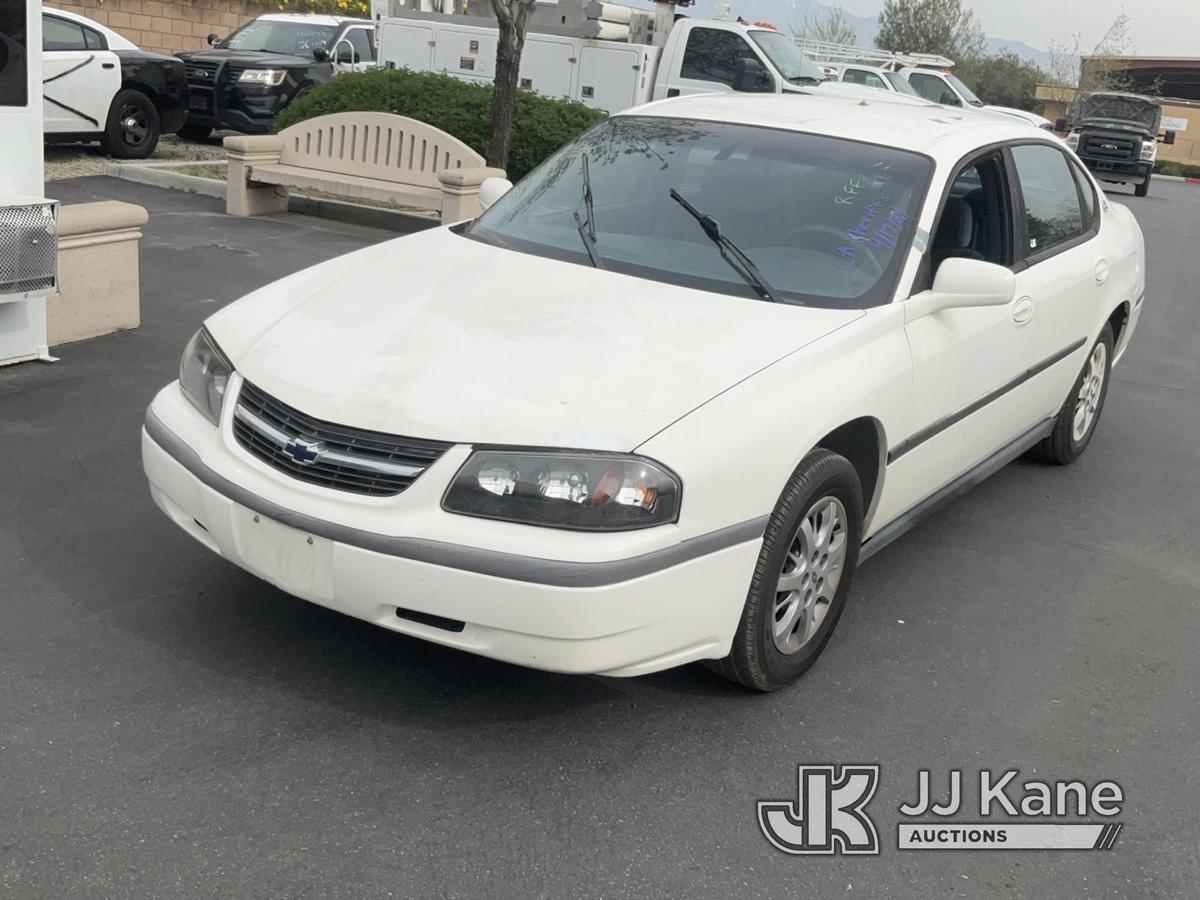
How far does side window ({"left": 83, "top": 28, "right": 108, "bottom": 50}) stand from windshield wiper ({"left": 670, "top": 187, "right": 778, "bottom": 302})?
37.1 feet

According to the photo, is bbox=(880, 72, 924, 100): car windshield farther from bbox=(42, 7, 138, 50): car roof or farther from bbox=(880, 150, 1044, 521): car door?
bbox=(880, 150, 1044, 521): car door

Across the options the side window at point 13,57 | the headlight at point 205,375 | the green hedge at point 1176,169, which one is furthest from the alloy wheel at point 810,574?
the green hedge at point 1176,169

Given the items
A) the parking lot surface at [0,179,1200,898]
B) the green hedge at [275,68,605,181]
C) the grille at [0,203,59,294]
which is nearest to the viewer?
the parking lot surface at [0,179,1200,898]

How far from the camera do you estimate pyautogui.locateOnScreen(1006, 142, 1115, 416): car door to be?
5.14 m

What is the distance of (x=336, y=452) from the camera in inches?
133

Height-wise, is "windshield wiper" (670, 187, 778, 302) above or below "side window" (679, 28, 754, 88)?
below

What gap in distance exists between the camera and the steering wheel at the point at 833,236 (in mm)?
4332

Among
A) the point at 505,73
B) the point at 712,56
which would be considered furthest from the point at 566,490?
the point at 712,56

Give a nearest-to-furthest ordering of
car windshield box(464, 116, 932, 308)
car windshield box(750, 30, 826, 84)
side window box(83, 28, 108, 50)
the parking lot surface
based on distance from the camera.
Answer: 1. the parking lot surface
2. car windshield box(464, 116, 932, 308)
3. side window box(83, 28, 108, 50)
4. car windshield box(750, 30, 826, 84)

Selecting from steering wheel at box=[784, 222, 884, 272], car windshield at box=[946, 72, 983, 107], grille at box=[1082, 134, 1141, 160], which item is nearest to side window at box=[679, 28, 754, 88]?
car windshield at box=[946, 72, 983, 107]

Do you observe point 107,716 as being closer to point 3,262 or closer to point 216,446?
point 216,446

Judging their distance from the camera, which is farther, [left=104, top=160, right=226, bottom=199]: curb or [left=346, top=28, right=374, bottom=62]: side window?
[left=346, top=28, right=374, bottom=62]: side window

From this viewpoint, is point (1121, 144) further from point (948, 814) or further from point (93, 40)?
point (948, 814)

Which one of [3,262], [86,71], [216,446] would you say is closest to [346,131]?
[86,71]
